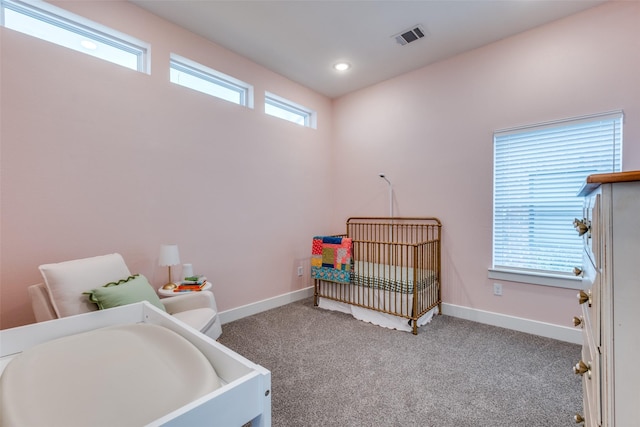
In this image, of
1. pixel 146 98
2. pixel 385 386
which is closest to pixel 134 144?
pixel 146 98

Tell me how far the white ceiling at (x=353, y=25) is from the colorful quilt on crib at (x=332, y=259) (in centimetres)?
204

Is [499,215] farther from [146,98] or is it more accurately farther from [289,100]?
[146,98]

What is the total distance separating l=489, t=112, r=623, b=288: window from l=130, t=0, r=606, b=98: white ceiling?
3.23ft

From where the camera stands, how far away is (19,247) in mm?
1833

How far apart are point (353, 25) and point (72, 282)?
9.47 ft

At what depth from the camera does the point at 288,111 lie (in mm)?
3754

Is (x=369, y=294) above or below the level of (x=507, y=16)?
below

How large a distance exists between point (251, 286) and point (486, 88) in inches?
128

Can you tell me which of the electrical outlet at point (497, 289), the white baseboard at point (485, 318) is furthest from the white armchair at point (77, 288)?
the electrical outlet at point (497, 289)

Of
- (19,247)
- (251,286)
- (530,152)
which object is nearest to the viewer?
(19,247)

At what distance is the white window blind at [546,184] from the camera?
7.58 feet

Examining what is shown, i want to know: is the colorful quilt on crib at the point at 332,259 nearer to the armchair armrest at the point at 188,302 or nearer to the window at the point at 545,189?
the armchair armrest at the point at 188,302

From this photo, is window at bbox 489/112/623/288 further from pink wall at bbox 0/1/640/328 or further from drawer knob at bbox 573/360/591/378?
drawer knob at bbox 573/360/591/378

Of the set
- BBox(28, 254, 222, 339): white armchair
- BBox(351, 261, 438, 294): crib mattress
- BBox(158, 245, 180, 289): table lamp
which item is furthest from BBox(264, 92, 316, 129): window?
BBox(28, 254, 222, 339): white armchair
